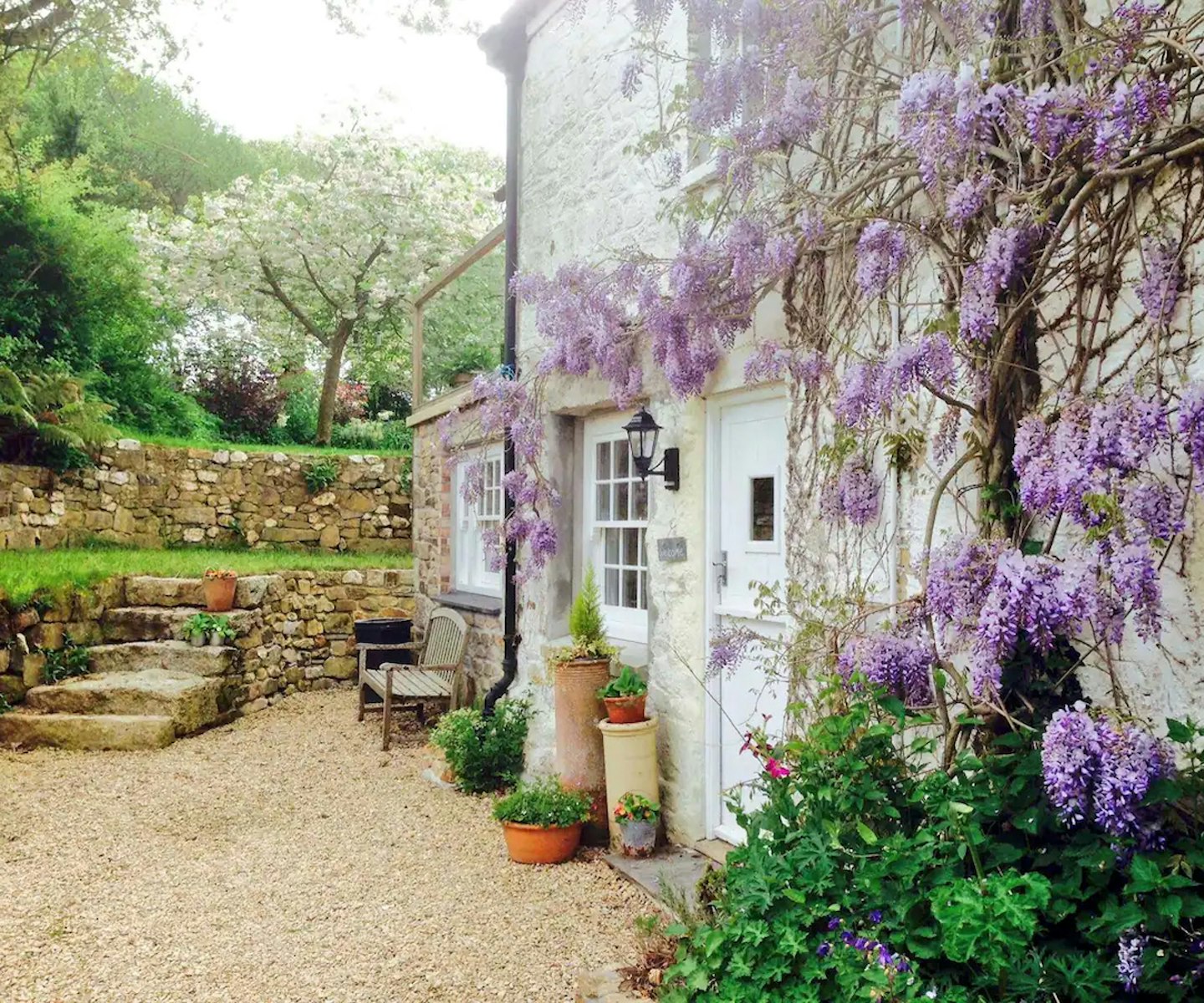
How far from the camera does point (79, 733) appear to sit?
21.6ft

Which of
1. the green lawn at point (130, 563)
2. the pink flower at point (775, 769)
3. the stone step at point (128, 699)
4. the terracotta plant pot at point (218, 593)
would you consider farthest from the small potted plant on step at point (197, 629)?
the pink flower at point (775, 769)

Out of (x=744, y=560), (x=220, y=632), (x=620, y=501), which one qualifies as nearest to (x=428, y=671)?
(x=220, y=632)

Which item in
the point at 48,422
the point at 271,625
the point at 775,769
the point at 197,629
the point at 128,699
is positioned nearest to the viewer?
the point at 775,769

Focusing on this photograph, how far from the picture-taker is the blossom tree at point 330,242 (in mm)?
13805

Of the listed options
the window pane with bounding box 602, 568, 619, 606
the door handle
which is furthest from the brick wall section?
the door handle

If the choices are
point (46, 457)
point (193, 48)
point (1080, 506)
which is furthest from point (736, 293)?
point (46, 457)

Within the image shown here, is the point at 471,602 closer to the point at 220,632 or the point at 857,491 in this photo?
the point at 220,632

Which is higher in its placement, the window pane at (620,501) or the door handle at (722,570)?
the window pane at (620,501)

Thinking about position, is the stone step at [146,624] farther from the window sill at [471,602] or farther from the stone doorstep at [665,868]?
the stone doorstep at [665,868]

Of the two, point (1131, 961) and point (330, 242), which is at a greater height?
point (330, 242)

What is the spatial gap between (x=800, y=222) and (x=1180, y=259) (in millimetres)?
1328

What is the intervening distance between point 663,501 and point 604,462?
103 cm

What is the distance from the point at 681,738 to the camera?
441 centimetres

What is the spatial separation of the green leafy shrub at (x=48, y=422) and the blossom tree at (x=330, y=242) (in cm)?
408
